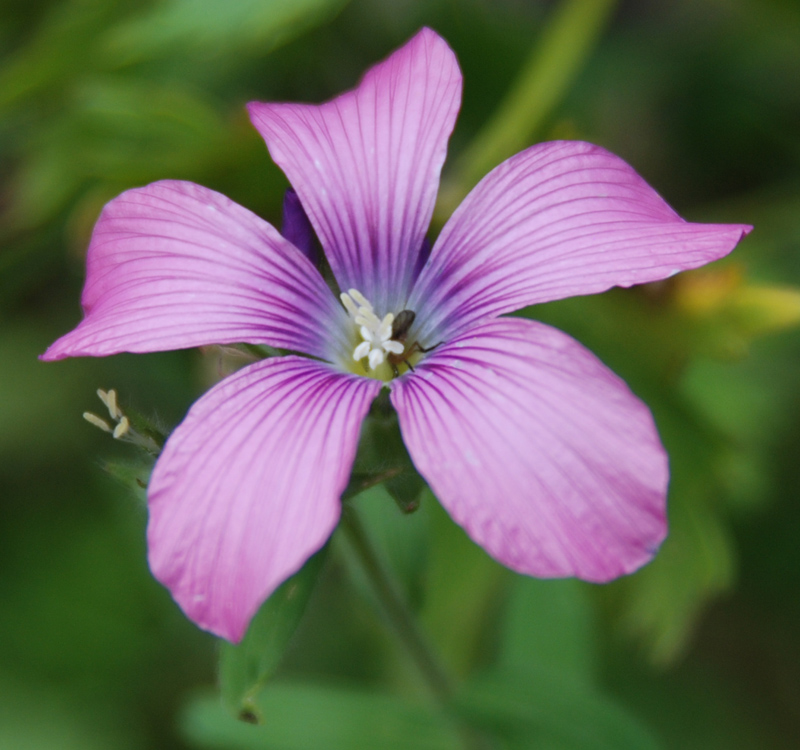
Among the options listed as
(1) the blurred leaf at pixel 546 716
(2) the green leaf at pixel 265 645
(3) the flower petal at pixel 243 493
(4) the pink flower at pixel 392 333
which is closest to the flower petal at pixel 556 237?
(4) the pink flower at pixel 392 333

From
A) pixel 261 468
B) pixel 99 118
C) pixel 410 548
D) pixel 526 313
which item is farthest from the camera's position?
pixel 99 118

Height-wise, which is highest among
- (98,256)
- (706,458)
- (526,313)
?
(98,256)

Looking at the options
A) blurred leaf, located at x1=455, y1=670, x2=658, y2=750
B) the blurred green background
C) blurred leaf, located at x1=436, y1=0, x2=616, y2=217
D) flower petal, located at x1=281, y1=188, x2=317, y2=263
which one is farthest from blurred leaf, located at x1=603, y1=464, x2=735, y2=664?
flower petal, located at x1=281, y1=188, x2=317, y2=263

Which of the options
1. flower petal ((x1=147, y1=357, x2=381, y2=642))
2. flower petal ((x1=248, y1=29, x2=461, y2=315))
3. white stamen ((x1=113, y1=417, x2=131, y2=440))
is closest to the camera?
flower petal ((x1=147, y1=357, x2=381, y2=642))

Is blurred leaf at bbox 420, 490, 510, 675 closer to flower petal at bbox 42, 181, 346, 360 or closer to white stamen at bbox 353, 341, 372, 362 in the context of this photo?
white stamen at bbox 353, 341, 372, 362

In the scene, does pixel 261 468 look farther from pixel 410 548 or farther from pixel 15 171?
pixel 15 171

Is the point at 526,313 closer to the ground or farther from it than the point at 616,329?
farther from it

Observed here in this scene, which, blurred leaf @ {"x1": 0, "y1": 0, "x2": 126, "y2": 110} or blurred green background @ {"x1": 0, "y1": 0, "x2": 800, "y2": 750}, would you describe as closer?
blurred green background @ {"x1": 0, "y1": 0, "x2": 800, "y2": 750}

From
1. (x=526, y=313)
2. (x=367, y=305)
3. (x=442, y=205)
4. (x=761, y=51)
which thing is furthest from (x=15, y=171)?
(x=761, y=51)
